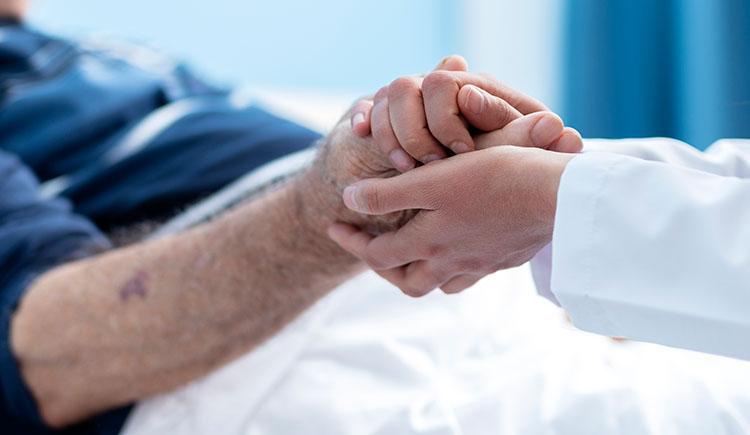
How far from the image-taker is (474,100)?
34.5 inches

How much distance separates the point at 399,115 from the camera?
34.8 inches

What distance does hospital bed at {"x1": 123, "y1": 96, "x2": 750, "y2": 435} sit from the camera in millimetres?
928

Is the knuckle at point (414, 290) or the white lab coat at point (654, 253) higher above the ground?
the white lab coat at point (654, 253)

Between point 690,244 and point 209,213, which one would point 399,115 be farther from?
point 209,213

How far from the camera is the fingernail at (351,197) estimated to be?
889 mm

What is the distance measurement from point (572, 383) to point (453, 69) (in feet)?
1.14

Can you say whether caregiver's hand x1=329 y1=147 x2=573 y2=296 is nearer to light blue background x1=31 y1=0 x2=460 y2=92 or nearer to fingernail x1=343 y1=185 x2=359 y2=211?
fingernail x1=343 y1=185 x2=359 y2=211

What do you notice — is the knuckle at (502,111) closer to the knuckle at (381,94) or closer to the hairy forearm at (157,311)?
the knuckle at (381,94)

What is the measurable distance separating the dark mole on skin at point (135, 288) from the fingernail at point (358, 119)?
0.33 m

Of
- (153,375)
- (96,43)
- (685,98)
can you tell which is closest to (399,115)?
(153,375)

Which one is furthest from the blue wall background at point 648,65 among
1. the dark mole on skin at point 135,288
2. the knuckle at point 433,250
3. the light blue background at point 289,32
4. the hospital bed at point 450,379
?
the dark mole on skin at point 135,288

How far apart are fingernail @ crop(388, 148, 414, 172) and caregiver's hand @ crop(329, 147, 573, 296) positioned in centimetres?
4

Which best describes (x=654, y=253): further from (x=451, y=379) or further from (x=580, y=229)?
(x=451, y=379)

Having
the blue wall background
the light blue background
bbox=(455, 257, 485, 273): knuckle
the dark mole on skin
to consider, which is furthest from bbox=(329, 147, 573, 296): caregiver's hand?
the light blue background
